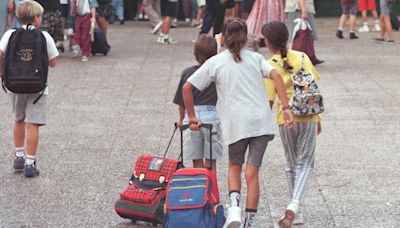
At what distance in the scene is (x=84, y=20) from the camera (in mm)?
16156

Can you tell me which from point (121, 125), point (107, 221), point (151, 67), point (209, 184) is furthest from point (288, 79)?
point (151, 67)

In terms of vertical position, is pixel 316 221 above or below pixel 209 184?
below

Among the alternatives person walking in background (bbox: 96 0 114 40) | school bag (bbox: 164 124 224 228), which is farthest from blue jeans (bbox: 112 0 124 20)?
school bag (bbox: 164 124 224 228)

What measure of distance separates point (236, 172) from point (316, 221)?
822 mm

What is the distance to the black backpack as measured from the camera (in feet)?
28.0

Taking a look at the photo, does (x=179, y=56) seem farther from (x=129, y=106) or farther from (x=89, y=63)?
(x=129, y=106)

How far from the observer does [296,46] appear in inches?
569

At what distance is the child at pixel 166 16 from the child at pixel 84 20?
2320 mm

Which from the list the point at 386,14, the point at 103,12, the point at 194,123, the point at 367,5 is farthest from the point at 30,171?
the point at 367,5

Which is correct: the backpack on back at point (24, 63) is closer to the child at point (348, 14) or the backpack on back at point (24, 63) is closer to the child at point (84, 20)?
the child at point (84, 20)

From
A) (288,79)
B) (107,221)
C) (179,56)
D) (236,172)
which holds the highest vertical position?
(288,79)

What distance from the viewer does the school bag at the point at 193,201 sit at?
6551 millimetres

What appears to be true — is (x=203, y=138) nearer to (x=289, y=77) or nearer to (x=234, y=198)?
(x=234, y=198)

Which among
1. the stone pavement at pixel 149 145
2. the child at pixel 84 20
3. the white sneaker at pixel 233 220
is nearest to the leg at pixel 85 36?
the child at pixel 84 20
